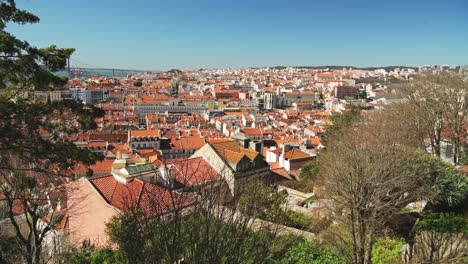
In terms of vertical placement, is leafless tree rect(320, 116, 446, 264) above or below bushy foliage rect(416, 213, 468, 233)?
above

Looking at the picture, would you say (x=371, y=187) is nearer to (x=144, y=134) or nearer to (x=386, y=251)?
(x=386, y=251)

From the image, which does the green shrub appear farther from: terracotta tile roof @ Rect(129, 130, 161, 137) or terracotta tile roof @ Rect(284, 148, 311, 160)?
terracotta tile roof @ Rect(129, 130, 161, 137)

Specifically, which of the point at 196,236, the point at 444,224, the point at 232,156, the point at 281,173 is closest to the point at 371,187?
the point at 444,224

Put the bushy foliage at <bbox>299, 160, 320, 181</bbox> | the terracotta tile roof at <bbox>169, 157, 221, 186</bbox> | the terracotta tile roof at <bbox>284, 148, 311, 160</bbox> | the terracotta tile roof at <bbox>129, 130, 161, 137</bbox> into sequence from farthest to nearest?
the terracotta tile roof at <bbox>129, 130, 161, 137</bbox> < the terracotta tile roof at <bbox>284, 148, 311, 160</bbox> < the bushy foliage at <bbox>299, 160, 320, 181</bbox> < the terracotta tile roof at <bbox>169, 157, 221, 186</bbox>

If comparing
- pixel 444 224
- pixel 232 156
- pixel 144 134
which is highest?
pixel 232 156

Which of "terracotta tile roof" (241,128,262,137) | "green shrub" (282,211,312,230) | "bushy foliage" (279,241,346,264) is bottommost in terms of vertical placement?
"terracotta tile roof" (241,128,262,137)

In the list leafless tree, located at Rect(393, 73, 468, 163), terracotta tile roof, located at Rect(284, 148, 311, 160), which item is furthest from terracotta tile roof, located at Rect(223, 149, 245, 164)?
terracotta tile roof, located at Rect(284, 148, 311, 160)

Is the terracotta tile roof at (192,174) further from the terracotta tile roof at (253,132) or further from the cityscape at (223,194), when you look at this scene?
the terracotta tile roof at (253,132)

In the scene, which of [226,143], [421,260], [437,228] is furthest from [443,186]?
[226,143]

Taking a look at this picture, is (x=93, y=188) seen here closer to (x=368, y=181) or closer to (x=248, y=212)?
(x=248, y=212)

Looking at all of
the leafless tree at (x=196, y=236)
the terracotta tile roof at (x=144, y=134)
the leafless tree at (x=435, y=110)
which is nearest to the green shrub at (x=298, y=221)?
the leafless tree at (x=196, y=236)

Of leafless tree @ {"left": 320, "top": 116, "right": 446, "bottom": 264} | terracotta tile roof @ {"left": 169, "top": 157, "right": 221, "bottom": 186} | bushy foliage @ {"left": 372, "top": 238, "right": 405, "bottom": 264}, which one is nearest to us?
terracotta tile roof @ {"left": 169, "top": 157, "right": 221, "bottom": 186}
